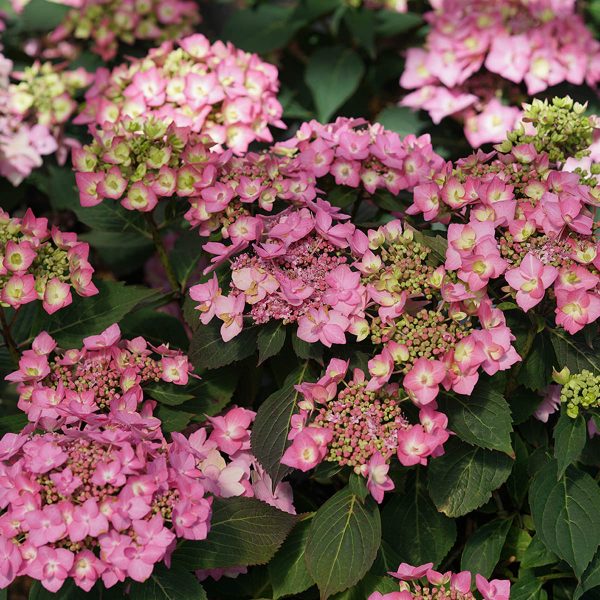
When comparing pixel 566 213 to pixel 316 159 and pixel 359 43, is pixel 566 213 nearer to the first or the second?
pixel 316 159

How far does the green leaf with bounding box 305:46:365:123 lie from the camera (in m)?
2.81

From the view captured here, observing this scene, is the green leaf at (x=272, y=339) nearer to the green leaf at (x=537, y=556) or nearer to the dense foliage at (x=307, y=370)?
the dense foliage at (x=307, y=370)

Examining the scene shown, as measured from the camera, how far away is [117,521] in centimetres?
129

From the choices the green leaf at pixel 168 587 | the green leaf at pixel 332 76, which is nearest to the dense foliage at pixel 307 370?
the green leaf at pixel 168 587

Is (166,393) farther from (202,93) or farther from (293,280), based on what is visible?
(202,93)

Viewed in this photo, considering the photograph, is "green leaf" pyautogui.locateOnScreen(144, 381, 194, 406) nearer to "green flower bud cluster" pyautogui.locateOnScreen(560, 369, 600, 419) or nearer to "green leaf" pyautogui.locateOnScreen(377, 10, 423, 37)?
"green flower bud cluster" pyautogui.locateOnScreen(560, 369, 600, 419)

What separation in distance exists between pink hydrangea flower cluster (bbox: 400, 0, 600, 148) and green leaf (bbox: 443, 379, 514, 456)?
1.17m

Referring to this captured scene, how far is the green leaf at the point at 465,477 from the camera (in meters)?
1.55

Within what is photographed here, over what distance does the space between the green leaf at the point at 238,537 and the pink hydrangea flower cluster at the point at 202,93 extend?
814 millimetres

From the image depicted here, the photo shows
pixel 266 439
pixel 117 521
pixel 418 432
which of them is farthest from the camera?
pixel 266 439

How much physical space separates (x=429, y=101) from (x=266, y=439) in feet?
4.52

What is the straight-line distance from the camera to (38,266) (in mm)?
1652

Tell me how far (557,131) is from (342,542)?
0.77 meters

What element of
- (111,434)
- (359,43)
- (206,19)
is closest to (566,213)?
(111,434)
